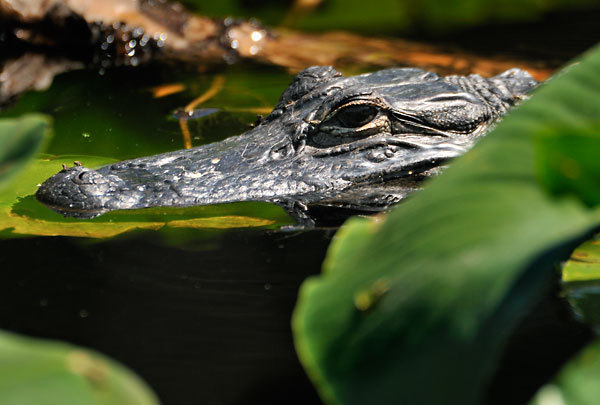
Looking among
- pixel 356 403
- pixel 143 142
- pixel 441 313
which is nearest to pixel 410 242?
pixel 441 313

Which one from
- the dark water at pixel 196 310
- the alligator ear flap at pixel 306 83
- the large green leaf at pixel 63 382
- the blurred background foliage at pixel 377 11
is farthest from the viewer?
the blurred background foliage at pixel 377 11

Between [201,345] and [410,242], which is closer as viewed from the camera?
[410,242]

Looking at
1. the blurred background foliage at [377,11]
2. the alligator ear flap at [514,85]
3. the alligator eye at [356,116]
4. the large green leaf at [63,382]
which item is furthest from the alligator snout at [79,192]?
the blurred background foliage at [377,11]

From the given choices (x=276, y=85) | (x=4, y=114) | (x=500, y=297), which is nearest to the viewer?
(x=500, y=297)

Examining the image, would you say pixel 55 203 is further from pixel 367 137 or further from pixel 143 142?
pixel 367 137

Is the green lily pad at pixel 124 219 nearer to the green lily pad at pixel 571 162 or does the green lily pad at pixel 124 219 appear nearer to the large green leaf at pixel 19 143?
the large green leaf at pixel 19 143

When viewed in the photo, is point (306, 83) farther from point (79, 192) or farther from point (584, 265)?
point (584, 265)
